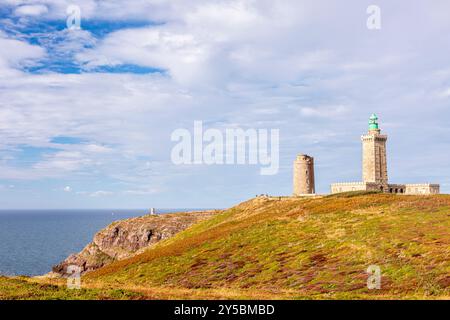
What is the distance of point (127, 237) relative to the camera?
117 meters

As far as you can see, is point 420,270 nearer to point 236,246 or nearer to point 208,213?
point 236,246

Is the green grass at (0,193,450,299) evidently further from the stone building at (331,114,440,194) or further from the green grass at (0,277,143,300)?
the stone building at (331,114,440,194)

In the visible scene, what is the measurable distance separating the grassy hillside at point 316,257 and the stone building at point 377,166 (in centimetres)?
6092

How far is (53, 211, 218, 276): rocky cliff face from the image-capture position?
363 ft

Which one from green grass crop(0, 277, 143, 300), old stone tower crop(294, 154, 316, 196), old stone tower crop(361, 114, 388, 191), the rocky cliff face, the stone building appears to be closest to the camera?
green grass crop(0, 277, 143, 300)

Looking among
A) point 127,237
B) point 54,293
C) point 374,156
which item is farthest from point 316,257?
point 374,156

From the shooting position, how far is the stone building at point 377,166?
4806 inches

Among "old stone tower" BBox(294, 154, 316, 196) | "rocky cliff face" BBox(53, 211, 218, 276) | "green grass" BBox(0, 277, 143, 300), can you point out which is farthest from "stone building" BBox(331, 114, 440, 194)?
"green grass" BBox(0, 277, 143, 300)

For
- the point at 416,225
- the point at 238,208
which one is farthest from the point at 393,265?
the point at 238,208

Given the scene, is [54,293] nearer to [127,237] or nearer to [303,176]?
[127,237]

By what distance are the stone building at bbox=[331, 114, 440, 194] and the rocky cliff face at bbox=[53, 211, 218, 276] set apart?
46264 millimetres

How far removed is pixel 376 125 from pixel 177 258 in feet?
315

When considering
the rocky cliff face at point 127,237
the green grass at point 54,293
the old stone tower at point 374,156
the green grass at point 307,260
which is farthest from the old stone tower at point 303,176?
the green grass at point 54,293
